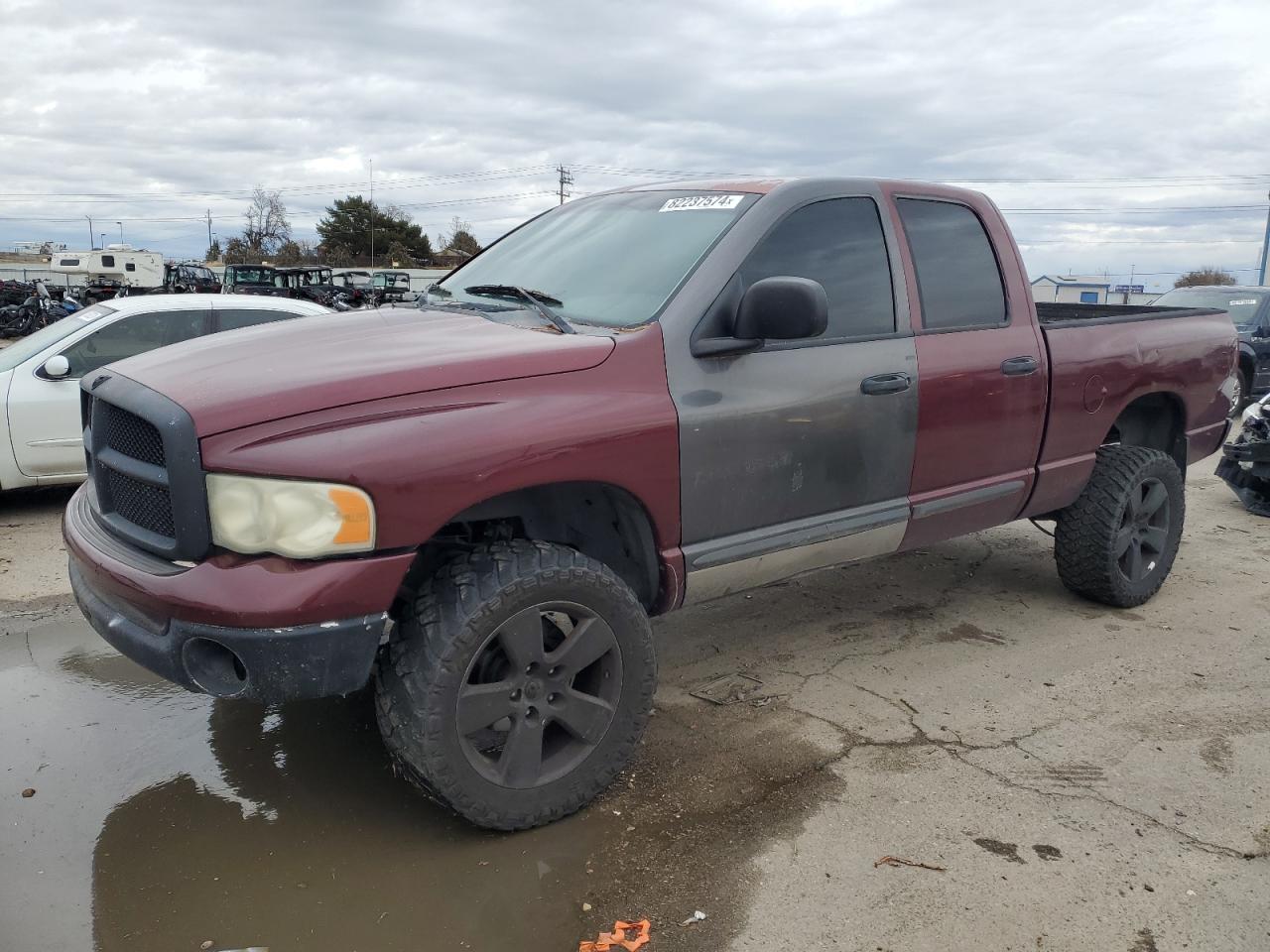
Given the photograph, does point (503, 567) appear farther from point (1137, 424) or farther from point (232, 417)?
point (1137, 424)

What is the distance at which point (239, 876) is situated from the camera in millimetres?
2680

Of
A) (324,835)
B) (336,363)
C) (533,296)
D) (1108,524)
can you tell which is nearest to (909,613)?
(1108,524)

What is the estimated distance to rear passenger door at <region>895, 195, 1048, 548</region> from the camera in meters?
3.79

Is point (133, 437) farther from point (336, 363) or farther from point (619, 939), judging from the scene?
point (619, 939)

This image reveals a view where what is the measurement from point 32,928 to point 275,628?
101cm

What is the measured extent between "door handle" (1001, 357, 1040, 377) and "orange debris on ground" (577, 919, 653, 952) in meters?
2.64

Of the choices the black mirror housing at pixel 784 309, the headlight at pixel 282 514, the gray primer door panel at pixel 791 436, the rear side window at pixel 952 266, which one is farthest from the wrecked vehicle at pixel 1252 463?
the headlight at pixel 282 514

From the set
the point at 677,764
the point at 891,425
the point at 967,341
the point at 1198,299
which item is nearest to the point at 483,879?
the point at 677,764

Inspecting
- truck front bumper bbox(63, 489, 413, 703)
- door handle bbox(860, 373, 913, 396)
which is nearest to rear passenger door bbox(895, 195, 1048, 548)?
door handle bbox(860, 373, 913, 396)

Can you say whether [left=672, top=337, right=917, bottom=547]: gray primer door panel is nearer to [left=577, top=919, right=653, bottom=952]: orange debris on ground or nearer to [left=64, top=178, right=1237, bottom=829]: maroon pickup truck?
[left=64, top=178, right=1237, bottom=829]: maroon pickup truck

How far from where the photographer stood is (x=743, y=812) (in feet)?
9.90

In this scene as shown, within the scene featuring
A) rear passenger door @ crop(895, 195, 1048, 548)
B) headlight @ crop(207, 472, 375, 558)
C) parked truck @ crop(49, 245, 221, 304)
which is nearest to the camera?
headlight @ crop(207, 472, 375, 558)

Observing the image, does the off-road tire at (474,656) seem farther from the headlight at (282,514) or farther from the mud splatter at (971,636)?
the mud splatter at (971,636)

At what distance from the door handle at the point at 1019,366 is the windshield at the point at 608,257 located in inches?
53.2
